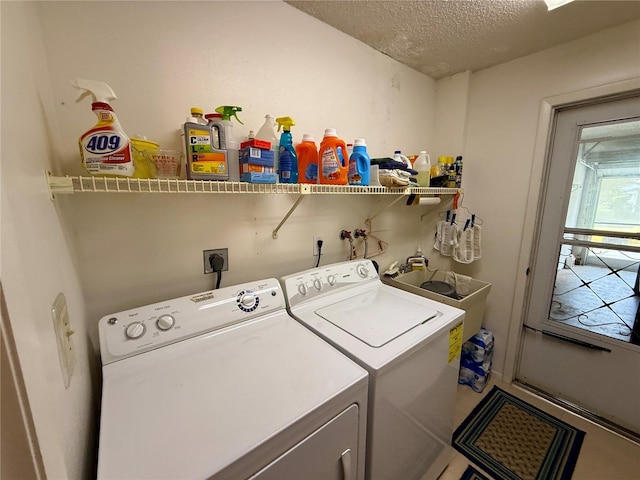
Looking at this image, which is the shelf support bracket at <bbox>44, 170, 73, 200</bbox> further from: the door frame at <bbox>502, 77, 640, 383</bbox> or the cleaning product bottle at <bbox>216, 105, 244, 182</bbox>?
the door frame at <bbox>502, 77, 640, 383</bbox>

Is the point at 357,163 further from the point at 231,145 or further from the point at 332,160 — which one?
the point at 231,145

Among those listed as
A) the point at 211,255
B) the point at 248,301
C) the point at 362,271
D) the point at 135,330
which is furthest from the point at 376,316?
the point at 135,330

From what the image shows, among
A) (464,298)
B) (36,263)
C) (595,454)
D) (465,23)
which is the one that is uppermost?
(465,23)

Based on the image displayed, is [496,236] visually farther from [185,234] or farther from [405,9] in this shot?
[185,234]

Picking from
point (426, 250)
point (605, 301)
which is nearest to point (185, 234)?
point (426, 250)

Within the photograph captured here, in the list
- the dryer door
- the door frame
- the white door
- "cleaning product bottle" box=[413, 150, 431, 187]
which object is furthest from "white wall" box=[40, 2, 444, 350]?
the white door

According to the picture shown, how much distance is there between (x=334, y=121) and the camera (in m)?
1.64

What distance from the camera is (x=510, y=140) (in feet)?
6.57

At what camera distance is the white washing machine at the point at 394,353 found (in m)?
0.98

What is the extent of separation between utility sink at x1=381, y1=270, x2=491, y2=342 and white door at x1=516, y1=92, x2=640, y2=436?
42cm

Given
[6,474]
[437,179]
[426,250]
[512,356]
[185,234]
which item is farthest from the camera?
[426,250]

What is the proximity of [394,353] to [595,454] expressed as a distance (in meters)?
1.79

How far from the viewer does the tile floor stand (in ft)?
4.92

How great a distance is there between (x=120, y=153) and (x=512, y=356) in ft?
9.29
